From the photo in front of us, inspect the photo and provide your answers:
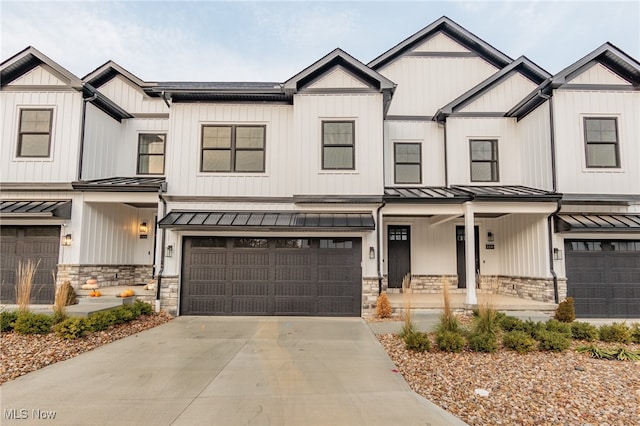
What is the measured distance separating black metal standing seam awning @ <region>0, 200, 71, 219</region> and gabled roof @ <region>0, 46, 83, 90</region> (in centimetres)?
345

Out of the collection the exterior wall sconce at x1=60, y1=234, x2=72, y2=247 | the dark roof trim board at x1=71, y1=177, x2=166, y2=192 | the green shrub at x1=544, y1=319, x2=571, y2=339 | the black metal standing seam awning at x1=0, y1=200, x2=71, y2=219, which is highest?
the dark roof trim board at x1=71, y1=177, x2=166, y2=192

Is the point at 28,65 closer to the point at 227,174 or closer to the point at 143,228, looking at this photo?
the point at 143,228

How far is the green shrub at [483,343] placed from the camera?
632cm

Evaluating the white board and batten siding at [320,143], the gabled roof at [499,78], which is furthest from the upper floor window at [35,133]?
the gabled roof at [499,78]

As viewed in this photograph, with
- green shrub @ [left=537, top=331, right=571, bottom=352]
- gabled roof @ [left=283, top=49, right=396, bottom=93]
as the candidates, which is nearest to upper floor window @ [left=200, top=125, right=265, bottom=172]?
gabled roof @ [left=283, top=49, right=396, bottom=93]

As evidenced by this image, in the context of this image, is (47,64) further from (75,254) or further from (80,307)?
(80,307)

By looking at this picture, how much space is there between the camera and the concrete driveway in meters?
4.03

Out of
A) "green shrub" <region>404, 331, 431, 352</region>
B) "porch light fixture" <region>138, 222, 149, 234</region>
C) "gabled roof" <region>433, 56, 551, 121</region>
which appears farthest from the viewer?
"porch light fixture" <region>138, 222, 149, 234</region>

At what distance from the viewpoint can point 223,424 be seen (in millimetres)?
3855

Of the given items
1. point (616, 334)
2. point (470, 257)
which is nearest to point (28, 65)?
point (470, 257)

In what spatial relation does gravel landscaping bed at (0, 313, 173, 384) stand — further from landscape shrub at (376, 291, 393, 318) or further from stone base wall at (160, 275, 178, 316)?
landscape shrub at (376, 291, 393, 318)

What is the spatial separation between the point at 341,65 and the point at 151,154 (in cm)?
729

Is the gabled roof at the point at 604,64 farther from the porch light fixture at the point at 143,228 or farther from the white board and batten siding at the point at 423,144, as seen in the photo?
the porch light fixture at the point at 143,228

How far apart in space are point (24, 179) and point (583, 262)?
16.4 m
